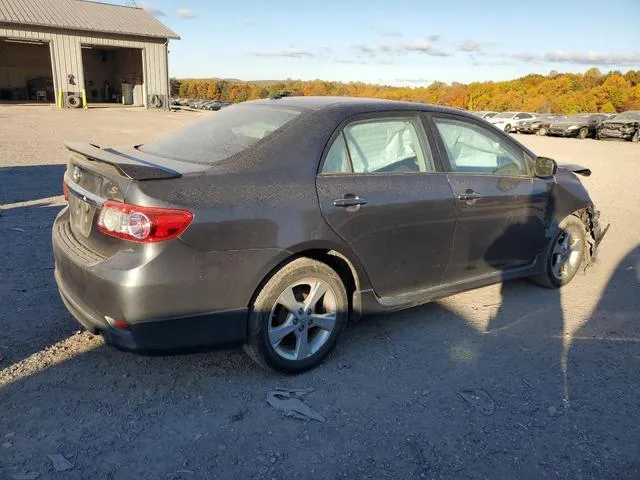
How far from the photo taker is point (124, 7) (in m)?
35.8

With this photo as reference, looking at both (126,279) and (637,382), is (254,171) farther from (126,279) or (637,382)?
(637,382)

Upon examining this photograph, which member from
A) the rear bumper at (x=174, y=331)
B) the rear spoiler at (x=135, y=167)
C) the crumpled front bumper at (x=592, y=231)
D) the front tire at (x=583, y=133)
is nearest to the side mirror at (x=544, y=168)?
the crumpled front bumper at (x=592, y=231)

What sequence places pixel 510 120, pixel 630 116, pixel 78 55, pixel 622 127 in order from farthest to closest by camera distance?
pixel 510 120 < pixel 78 55 < pixel 630 116 < pixel 622 127

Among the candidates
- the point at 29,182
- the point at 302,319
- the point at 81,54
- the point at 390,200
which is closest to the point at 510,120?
the point at 81,54

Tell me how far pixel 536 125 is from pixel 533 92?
27.8 metres

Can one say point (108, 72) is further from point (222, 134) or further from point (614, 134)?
point (222, 134)

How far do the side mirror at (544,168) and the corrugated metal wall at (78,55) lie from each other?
1282 inches

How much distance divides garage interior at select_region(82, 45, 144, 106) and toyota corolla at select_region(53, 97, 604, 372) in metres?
38.6

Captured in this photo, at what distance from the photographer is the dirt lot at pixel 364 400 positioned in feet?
8.13

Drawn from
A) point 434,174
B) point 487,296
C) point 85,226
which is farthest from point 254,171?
point 487,296

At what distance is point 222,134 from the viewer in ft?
11.3

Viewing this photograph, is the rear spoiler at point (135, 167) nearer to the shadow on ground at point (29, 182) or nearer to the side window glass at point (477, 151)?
the side window glass at point (477, 151)

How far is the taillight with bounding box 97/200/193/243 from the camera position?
2.56 m

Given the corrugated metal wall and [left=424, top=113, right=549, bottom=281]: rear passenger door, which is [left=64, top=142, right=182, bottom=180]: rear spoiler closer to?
[left=424, top=113, right=549, bottom=281]: rear passenger door
